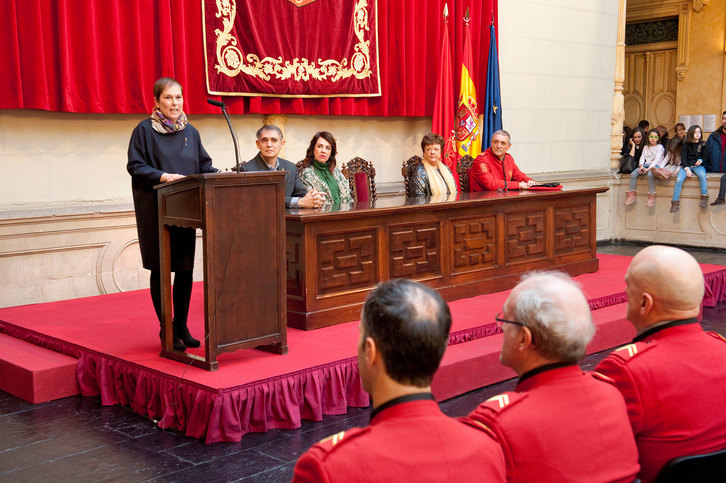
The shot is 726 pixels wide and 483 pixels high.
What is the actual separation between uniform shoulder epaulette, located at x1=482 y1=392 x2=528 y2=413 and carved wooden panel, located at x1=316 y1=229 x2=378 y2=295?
9.47ft

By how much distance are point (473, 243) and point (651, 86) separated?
919 centimetres

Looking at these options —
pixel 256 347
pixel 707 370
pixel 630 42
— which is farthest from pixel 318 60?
pixel 630 42

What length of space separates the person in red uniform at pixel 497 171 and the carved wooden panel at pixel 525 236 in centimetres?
47

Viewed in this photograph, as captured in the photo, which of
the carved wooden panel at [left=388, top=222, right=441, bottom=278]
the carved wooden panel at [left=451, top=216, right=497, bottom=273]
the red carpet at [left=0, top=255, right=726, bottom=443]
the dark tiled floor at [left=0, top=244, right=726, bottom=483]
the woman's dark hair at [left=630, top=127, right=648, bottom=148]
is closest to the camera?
the dark tiled floor at [left=0, top=244, right=726, bottom=483]

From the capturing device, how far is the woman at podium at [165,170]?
3801mm

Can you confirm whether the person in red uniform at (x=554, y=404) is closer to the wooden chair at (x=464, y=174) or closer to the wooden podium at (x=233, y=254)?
the wooden podium at (x=233, y=254)

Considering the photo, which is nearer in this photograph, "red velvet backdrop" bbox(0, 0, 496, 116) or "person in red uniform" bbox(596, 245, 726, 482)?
"person in red uniform" bbox(596, 245, 726, 482)

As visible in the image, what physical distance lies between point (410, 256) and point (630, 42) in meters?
10.2

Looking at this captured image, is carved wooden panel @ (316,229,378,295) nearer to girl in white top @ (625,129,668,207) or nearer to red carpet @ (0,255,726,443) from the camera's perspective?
red carpet @ (0,255,726,443)

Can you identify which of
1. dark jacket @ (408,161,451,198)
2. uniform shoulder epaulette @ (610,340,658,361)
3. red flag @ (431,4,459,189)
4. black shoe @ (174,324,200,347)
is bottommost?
black shoe @ (174,324,200,347)

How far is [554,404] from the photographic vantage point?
Result: 1677 mm

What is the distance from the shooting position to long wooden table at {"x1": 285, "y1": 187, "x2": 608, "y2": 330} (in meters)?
4.51

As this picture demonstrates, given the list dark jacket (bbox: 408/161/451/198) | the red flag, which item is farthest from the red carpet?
the red flag

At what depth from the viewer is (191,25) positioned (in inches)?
241
